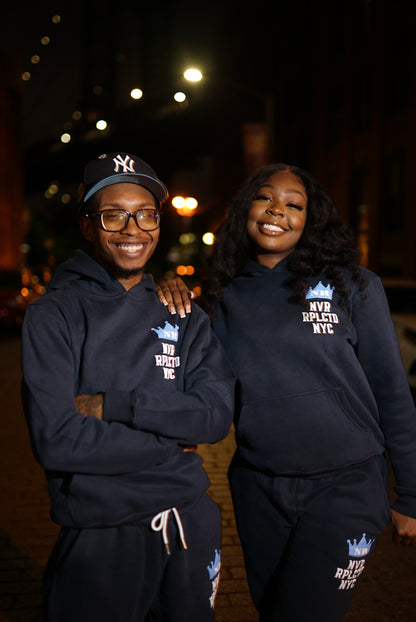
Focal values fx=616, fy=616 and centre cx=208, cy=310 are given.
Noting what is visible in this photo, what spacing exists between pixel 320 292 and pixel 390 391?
464mm

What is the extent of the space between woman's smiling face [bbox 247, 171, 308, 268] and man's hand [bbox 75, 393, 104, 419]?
3.43 feet

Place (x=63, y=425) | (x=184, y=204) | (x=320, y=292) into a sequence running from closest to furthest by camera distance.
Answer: (x=63, y=425)
(x=320, y=292)
(x=184, y=204)

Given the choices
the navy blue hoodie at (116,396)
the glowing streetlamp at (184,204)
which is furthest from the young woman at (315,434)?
the glowing streetlamp at (184,204)

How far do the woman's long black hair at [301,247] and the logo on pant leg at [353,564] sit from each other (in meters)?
0.90

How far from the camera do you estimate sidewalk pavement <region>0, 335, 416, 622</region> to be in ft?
11.0

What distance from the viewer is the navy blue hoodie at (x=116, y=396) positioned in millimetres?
1861

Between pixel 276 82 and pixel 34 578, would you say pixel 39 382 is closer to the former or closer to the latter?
pixel 34 578

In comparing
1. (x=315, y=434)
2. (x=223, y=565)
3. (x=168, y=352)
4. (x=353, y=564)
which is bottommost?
(x=223, y=565)

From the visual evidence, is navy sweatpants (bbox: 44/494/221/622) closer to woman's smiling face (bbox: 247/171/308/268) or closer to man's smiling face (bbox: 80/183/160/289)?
man's smiling face (bbox: 80/183/160/289)

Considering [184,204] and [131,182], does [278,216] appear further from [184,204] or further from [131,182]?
[184,204]

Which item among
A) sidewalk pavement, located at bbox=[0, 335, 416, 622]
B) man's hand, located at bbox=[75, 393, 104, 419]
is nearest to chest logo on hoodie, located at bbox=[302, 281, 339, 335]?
man's hand, located at bbox=[75, 393, 104, 419]

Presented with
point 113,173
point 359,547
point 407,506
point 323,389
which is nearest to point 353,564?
point 359,547

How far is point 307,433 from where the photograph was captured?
226cm

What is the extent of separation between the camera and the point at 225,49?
56.9 metres
